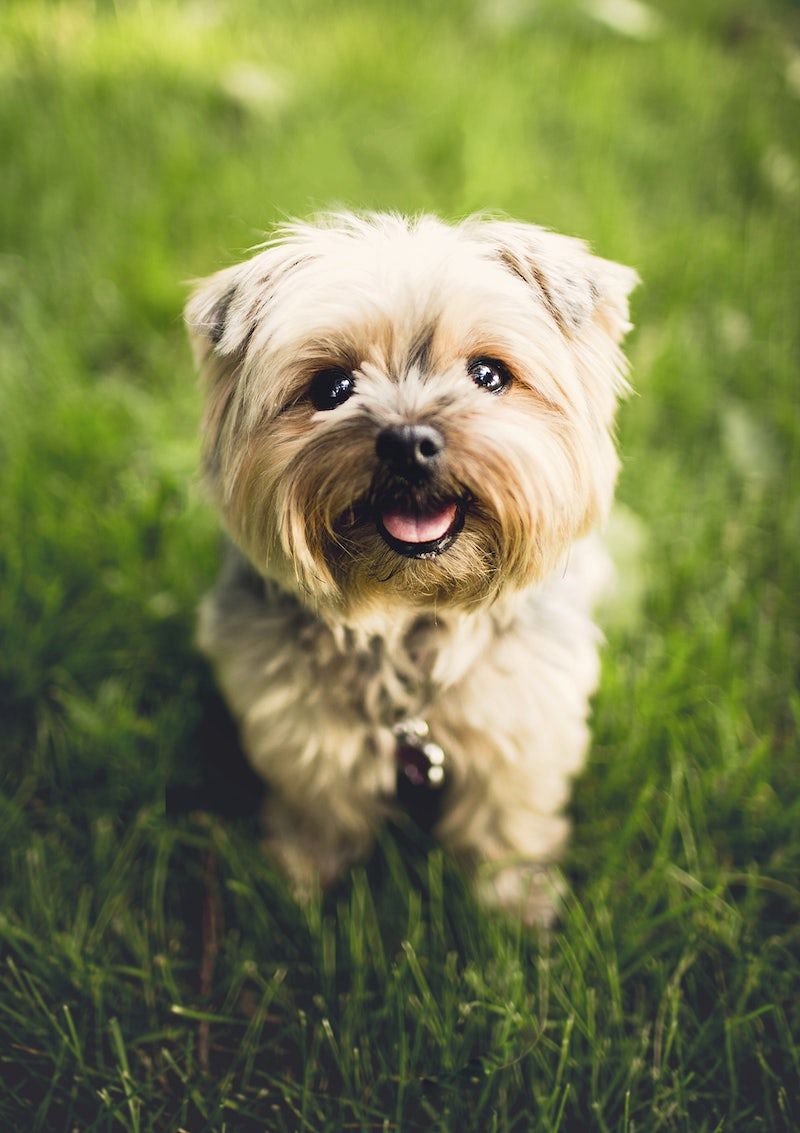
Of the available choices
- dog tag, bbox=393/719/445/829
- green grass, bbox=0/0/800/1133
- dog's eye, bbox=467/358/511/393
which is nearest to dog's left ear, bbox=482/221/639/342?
dog's eye, bbox=467/358/511/393

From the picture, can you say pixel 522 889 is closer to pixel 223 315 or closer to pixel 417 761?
pixel 417 761

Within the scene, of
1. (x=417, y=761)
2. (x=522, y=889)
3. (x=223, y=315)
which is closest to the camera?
(x=223, y=315)

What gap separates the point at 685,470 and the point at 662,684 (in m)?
1.11

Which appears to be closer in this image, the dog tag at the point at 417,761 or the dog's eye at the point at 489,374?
the dog's eye at the point at 489,374

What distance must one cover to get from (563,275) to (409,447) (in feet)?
1.76

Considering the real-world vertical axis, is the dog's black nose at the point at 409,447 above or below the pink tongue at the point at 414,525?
above

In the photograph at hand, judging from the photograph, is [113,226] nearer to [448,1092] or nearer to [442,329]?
[442,329]

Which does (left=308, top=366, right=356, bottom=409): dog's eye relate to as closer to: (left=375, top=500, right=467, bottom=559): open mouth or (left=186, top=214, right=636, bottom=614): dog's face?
(left=186, top=214, right=636, bottom=614): dog's face

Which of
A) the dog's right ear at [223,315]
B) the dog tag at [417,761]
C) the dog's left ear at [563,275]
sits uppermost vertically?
the dog's left ear at [563,275]

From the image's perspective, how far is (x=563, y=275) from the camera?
179 cm

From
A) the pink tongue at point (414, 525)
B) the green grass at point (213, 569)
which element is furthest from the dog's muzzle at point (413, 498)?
the green grass at point (213, 569)

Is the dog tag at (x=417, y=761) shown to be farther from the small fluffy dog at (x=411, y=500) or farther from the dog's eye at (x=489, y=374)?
the dog's eye at (x=489, y=374)

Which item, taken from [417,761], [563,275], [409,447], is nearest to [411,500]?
[409,447]

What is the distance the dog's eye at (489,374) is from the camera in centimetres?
175
